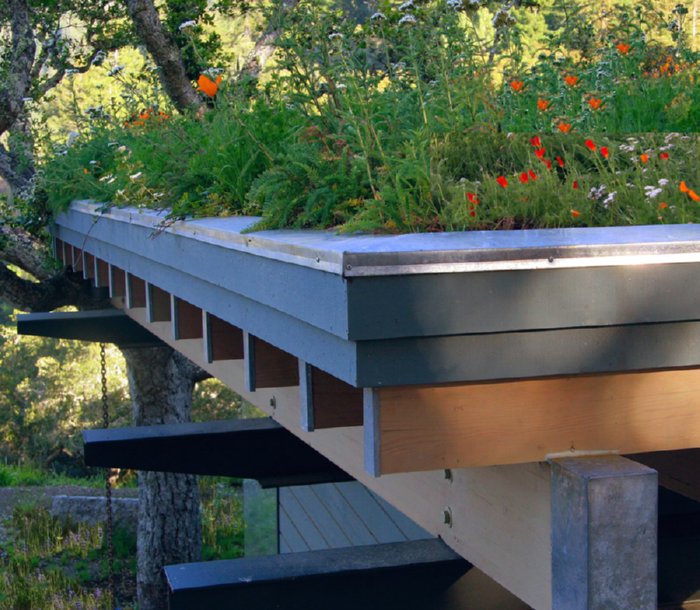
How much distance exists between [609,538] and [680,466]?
4.43ft

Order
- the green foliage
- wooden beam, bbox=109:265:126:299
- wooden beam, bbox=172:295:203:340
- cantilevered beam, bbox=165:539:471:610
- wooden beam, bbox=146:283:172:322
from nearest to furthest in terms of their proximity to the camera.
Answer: the green foliage
cantilevered beam, bbox=165:539:471:610
wooden beam, bbox=172:295:203:340
wooden beam, bbox=146:283:172:322
wooden beam, bbox=109:265:126:299

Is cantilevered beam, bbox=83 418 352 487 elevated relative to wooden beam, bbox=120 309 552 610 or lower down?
lower down

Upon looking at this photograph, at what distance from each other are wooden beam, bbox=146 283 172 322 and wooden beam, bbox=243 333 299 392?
7.47 feet

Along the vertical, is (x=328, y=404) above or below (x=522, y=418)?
below

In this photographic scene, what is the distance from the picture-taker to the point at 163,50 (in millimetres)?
10250

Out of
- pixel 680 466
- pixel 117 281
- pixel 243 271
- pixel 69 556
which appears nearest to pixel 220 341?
pixel 243 271

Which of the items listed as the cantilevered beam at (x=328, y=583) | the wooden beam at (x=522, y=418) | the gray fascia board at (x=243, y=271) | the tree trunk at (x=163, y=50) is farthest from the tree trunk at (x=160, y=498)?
the wooden beam at (x=522, y=418)

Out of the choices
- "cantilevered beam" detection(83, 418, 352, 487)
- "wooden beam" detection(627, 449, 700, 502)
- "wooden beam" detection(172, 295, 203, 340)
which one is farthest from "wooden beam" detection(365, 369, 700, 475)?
"cantilevered beam" detection(83, 418, 352, 487)

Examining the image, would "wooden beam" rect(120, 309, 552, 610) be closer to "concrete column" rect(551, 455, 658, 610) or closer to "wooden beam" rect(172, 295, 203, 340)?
"concrete column" rect(551, 455, 658, 610)

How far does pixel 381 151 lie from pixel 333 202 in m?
0.24

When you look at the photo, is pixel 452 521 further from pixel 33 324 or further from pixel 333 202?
pixel 33 324

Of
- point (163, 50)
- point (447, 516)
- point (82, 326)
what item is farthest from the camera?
point (82, 326)

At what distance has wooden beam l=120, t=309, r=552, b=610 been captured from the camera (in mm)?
2404

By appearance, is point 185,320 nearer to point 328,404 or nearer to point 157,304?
point 157,304
